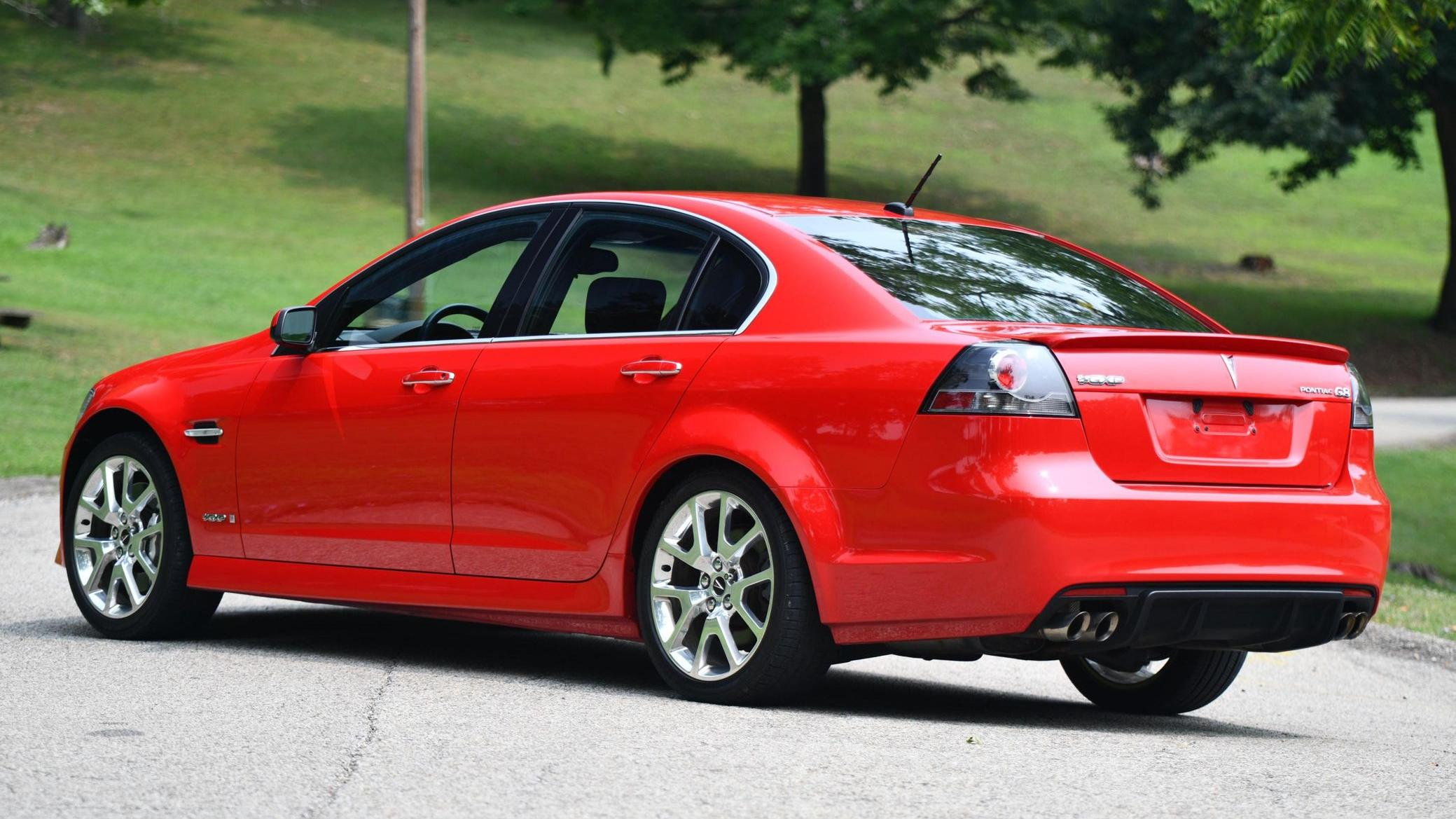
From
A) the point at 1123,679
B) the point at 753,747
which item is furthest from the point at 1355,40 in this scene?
the point at 753,747

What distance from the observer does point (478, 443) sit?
20.8 ft

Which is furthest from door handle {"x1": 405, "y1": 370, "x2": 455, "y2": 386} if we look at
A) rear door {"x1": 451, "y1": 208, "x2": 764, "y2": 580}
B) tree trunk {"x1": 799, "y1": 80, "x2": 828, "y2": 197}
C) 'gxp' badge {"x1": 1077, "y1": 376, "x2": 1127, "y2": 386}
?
tree trunk {"x1": 799, "y1": 80, "x2": 828, "y2": 197}

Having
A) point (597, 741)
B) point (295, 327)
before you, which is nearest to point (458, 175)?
point (295, 327)

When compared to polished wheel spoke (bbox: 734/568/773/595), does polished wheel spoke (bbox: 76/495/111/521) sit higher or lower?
lower

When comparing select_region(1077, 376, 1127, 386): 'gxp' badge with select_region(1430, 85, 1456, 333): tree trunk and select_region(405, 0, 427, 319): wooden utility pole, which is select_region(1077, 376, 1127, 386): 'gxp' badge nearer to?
select_region(405, 0, 427, 319): wooden utility pole

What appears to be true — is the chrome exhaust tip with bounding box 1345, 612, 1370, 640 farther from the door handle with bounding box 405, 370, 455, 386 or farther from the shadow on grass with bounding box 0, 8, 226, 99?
the shadow on grass with bounding box 0, 8, 226, 99

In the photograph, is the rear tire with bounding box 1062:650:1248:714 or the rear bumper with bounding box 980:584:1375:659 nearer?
the rear bumper with bounding box 980:584:1375:659

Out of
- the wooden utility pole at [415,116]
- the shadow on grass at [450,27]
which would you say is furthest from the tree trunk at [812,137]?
the wooden utility pole at [415,116]

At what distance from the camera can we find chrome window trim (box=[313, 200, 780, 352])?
583 centimetres

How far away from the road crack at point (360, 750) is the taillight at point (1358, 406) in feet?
9.92

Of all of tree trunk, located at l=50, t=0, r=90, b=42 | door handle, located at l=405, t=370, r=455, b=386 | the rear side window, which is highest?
tree trunk, located at l=50, t=0, r=90, b=42

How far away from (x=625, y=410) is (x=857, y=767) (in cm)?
157

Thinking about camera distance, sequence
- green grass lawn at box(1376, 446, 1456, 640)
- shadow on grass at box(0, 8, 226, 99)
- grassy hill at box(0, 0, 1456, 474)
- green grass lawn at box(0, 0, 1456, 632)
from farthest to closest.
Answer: shadow on grass at box(0, 8, 226, 99) → grassy hill at box(0, 0, 1456, 474) → green grass lawn at box(0, 0, 1456, 632) → green grass lawn at box(1376, 446, 1456, 640)

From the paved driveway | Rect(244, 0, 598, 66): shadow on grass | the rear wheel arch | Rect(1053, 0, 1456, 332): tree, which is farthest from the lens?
Rect(244, 0, 598, 66): shadow on grass
